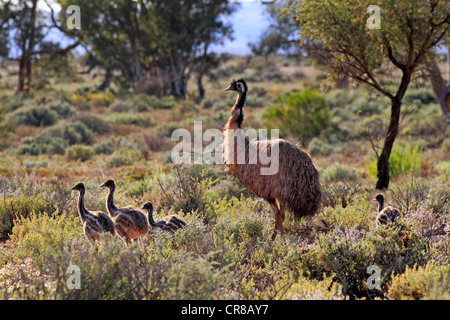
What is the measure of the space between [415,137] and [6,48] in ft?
88.7

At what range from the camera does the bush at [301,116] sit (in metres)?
19.4

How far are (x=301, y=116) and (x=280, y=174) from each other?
44.3 ft

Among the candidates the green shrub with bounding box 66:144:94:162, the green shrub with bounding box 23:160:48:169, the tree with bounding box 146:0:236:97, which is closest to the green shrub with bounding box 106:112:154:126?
the green shrub with bounding box 66:144:94:162

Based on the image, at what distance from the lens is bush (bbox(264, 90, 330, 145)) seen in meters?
19.4

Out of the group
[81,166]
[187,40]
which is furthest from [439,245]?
[187,40]

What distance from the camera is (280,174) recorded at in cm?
659

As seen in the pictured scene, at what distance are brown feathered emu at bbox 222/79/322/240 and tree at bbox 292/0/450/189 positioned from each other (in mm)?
3435

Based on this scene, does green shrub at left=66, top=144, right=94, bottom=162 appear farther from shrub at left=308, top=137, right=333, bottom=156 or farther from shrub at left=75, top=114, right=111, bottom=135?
shrub at left=308, top=137, right=333, bottom=156


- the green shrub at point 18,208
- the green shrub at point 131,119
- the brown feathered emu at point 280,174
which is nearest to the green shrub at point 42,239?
the green shrub at point 18,208

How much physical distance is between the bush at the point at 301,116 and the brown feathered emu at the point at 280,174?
12407 millimetres

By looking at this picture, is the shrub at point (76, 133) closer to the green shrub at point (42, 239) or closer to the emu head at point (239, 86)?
the green shrub at point (42, 239)

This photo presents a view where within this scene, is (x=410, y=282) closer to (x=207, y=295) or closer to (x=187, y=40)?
(x=207, y=295)

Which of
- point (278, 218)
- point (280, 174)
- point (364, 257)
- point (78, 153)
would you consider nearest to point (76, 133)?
point (78, 153)

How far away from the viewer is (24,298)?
13.1 ft
